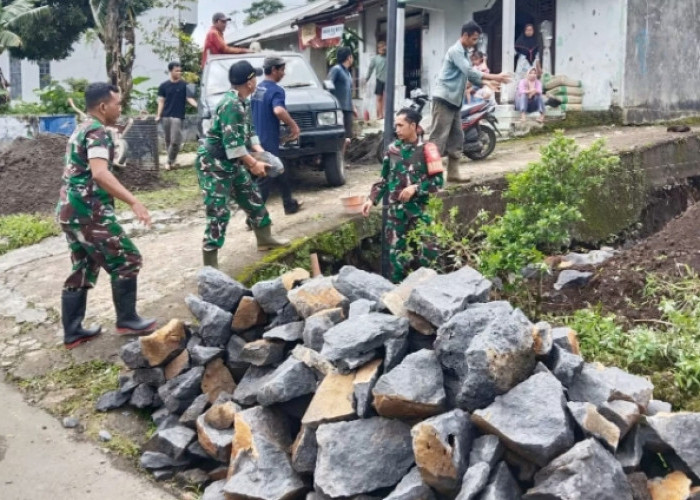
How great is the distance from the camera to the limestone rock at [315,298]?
422 cm

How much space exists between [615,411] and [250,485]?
162 cm

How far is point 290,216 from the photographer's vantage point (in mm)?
7789

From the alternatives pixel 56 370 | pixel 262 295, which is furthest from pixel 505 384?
pixel 56 370

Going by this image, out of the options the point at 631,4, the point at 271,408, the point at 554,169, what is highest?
the point at 631,4

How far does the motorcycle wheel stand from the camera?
1060 centimetres

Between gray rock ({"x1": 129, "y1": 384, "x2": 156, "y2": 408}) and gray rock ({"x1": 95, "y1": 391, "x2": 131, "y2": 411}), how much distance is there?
0.04 meters

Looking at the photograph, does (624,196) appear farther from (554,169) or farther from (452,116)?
(554,169)

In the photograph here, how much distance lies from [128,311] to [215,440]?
1544mm

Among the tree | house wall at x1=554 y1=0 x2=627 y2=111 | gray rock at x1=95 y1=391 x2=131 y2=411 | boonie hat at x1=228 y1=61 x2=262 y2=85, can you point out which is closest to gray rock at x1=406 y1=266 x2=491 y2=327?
gray rock at x1=95 y1=391 x2=131 y2=411

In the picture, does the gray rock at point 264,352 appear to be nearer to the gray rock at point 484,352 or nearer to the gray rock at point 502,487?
the gray rock at point 484,352

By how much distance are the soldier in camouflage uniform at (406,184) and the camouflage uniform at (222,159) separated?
1.08 metres

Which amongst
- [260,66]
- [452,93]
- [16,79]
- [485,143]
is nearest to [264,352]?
[452,93]

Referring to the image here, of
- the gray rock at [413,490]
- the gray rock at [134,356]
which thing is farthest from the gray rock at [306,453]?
the gray rock at [134,356]

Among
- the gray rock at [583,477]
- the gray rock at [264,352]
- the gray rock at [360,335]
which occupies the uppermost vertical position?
the gray rock at [360,335]
